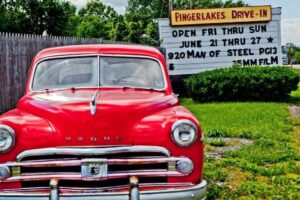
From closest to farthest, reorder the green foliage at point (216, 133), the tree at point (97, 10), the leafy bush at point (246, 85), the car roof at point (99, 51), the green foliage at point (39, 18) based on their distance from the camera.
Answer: the car roof at point (99, 51)
the green foliage at point (216, 133)
the leafy bush at point (246, 85)
the green foliage at point (39, 18)
the tree at point (97, 10)

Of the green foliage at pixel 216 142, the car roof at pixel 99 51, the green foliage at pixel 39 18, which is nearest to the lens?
the car roof at pixel 99 51

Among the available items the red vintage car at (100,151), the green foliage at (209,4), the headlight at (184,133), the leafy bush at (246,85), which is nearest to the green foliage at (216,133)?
the red vintage car at (100,151)

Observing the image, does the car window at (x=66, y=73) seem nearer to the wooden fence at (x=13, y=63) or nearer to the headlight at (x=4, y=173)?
the headlight at (x=4, y=173)

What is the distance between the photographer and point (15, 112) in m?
5.64

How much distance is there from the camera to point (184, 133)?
513cm

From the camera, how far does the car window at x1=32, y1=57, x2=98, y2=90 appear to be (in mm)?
6258

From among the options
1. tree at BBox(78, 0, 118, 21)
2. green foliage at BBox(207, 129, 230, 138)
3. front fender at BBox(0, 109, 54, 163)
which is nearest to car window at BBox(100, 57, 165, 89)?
front fender at BBox(0, 109, 54, 163)

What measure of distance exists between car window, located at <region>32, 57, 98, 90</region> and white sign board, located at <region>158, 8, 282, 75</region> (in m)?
16.5

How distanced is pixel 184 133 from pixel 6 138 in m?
1.56

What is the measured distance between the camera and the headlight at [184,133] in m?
5.08

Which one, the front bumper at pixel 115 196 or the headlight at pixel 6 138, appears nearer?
the front bumper at pixel 115 196

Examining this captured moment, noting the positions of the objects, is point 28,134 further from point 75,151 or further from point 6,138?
point 75,151

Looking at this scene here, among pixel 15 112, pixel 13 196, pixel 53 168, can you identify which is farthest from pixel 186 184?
pixel 15 112

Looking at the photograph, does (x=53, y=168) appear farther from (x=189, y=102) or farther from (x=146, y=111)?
(x=189, y=102)
